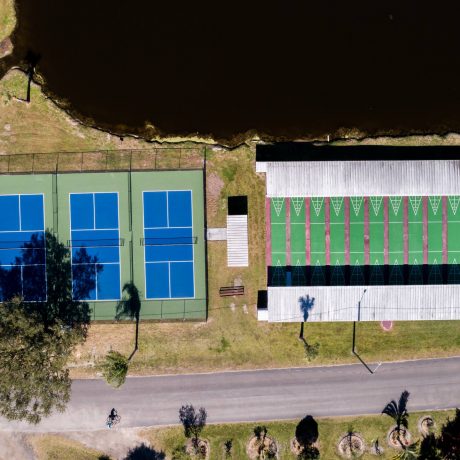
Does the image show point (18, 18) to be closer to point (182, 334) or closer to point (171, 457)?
point (182, 334)

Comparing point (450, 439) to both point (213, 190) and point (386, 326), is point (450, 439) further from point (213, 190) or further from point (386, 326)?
point (213, 190)

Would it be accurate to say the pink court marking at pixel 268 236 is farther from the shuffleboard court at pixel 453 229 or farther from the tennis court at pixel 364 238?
the shuffleboard court at pixel 453 229

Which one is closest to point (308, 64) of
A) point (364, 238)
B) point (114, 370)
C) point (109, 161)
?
point (364, 238)

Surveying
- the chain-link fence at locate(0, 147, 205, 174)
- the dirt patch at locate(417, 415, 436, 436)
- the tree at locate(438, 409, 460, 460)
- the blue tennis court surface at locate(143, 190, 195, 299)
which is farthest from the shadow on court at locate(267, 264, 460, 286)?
the chain-link fence at locate(0, 147, 205, 174)

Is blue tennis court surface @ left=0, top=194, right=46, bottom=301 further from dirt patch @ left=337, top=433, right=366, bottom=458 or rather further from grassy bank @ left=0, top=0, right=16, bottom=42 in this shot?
dirt patch @ left=337, top=433, right=366, bottom=458

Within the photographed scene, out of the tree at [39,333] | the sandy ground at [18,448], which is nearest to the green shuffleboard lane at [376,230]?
the tree at [39,333]

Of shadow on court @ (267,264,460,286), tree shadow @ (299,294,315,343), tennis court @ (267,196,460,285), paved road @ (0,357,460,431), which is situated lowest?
paved road @ (0,357,460,431)
